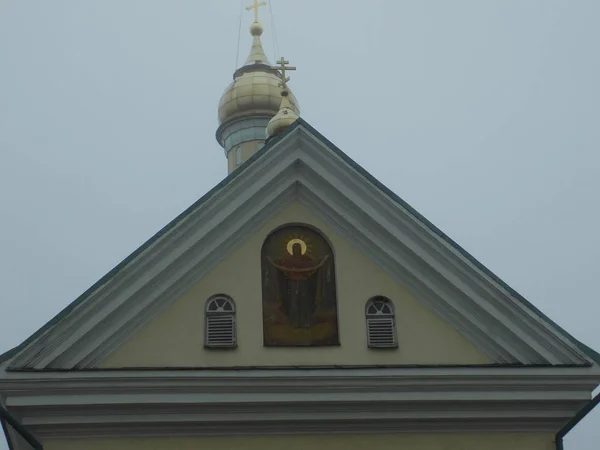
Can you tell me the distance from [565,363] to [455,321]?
4.30 ft

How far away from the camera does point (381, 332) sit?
42.5 ft

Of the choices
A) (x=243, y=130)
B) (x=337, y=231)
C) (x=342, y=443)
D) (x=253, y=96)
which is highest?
(x=253, y=96)

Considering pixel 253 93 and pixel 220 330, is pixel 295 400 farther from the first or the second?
pixel 253 93

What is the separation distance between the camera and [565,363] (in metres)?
12.6

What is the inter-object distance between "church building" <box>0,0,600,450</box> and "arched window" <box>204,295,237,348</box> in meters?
0.02

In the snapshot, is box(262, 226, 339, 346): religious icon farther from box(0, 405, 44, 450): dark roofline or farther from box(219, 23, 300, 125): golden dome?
box(219, 23, 300, 125): golden dome

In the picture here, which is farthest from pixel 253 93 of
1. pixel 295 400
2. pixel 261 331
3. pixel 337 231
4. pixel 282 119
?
pixel 295 400

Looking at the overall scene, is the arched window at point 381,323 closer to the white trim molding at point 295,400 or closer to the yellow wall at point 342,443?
the white trim molding at point 295,400

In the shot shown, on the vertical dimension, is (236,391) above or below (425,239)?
below

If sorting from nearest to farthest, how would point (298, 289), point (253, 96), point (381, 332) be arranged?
point (381, 332), point (298, 289), point (253, 96)

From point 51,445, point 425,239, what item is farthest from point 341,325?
point 51,445

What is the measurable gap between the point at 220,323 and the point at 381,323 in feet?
6.08

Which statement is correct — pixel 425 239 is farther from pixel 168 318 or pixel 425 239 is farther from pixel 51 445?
pixel 51 445

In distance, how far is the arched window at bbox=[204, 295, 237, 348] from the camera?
12672mm
